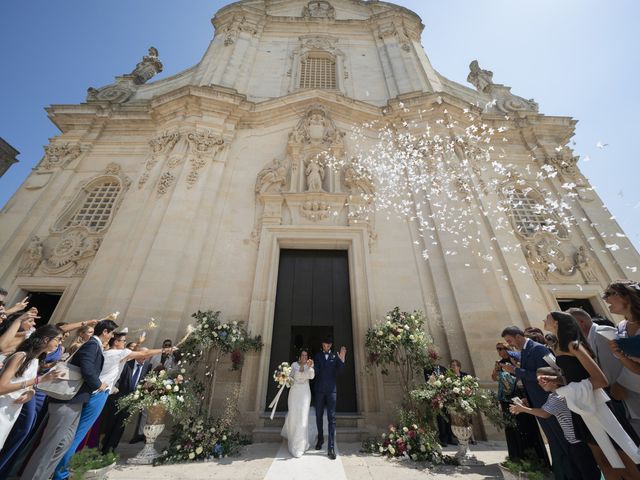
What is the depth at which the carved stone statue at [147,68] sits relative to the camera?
16.0m

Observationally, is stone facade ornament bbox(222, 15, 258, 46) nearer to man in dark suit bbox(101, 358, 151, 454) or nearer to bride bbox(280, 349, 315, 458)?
man in dark suit bbox(101, 358, 151, 454)

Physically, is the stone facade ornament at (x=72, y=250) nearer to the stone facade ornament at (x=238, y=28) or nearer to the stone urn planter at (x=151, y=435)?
the stone urn planter at (x=151, y=435)

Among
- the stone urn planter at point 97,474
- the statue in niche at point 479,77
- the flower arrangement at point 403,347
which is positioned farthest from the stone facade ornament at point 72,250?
the statue in niche at point 479,77

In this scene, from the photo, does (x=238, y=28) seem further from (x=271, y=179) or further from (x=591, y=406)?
(x=591, y=406)

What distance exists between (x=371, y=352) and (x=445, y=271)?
3516mm

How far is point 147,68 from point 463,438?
22116 mm

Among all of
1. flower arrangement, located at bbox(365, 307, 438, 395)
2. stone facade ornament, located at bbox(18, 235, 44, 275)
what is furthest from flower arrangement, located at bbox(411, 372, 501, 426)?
stone facade ornament, located at bbox(18, 235, 44, 275)

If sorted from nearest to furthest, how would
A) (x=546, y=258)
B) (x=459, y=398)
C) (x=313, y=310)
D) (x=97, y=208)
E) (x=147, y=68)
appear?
(x=459, y=398)
(x=313, y=310)
(x=546, y=258)
(x=97, y=208)
(x=147, y=68)

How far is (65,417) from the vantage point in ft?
10.7

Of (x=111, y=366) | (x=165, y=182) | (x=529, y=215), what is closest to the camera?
(x=111, y=366)

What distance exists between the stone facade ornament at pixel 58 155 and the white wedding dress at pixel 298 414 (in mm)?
12939

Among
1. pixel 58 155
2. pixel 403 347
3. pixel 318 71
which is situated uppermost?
pixel 318 71

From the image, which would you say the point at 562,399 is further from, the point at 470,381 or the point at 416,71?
the point at 416,71

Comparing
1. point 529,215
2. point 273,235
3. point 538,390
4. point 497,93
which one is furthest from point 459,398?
point 497,93
